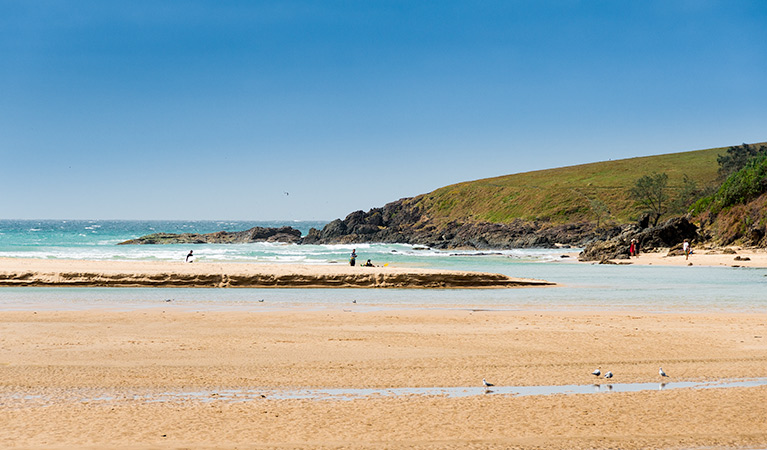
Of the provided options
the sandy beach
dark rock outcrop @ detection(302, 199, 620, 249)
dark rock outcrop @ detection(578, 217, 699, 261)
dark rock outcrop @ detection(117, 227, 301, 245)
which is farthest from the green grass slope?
the sandy beach

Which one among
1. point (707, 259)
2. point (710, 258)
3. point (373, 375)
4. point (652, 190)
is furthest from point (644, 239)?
point (373, 375)

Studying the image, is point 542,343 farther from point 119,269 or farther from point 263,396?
point 119,269

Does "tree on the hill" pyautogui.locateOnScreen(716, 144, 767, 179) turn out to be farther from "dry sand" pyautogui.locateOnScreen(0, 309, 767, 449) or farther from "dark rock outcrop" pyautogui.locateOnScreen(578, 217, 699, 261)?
"dry sand" pyautogui.locateOnScreen(0, 309, 767, 449)

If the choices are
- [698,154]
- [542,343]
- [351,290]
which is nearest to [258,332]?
[542,343]

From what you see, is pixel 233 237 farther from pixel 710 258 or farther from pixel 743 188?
pixel 710 258

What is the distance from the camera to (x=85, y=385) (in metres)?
8.65

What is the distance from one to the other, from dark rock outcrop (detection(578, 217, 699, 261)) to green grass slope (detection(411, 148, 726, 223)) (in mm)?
37261

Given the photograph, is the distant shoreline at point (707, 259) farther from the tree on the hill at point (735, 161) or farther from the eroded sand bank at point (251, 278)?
the tree on the hill at point (735, 161)

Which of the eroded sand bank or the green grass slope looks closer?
the eroded sand bank

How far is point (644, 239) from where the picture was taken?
54.9m

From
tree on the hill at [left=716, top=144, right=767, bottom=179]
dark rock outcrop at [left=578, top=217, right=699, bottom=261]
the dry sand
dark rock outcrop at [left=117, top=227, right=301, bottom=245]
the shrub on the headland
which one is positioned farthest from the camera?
dark rock outcrop at [left=117, top=227, right=301, bottom=245]

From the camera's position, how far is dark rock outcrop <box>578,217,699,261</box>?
168 ft

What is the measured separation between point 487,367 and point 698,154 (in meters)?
145

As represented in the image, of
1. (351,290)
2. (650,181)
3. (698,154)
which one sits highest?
(698,154)
